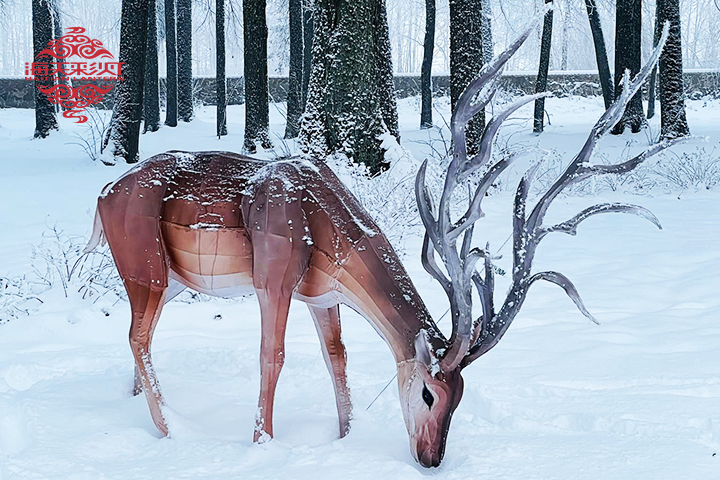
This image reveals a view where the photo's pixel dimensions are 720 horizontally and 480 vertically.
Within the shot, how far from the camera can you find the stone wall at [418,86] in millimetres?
25266

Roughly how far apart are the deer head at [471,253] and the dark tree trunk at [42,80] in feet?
45.7

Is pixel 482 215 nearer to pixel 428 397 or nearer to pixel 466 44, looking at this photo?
pixel 428 397

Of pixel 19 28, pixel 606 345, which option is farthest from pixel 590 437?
pixel 19 28

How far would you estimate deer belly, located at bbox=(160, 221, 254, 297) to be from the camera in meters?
2.61

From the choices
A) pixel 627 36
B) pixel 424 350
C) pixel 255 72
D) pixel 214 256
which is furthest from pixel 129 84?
pixel 627 36

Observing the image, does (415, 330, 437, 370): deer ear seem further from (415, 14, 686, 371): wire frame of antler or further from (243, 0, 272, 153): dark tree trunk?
(243, 0, 272, 153): dark tree trunk

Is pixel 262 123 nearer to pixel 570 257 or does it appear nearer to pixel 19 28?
pixel 570 257

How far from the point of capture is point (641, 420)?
281cm

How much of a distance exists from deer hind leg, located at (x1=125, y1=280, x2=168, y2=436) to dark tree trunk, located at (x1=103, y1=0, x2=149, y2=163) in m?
7.55

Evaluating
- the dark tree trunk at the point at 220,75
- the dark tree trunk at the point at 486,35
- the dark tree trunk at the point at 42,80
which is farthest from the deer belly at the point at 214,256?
the dark tree trunk at the point at 486,35

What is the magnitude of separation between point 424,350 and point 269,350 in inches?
23.7

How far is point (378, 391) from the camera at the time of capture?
10.5 feet

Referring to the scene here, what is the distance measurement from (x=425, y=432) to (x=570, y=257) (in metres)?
3.86

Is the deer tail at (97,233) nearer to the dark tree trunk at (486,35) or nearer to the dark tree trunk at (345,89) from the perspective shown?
the dark tree trunk at (345,89)
